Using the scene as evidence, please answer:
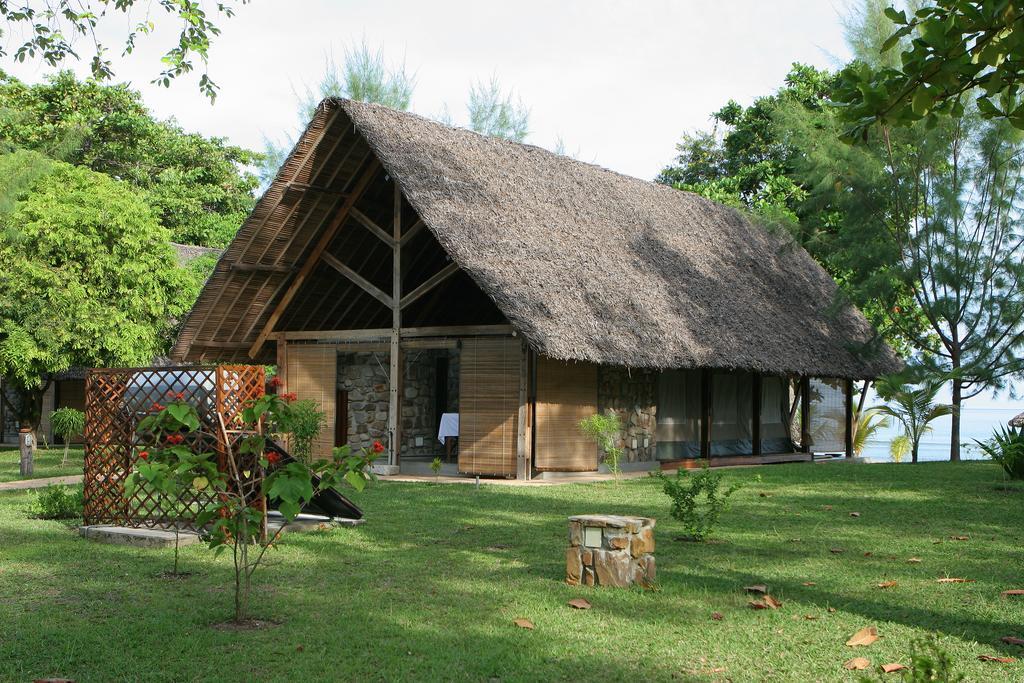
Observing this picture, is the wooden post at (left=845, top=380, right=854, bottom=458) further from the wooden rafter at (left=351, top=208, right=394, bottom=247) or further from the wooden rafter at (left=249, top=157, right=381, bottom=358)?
the wooden rafter at (left=249, top=157, right=381, bottom=358)

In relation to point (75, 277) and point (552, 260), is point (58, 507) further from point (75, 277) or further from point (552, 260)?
point (75, 277)

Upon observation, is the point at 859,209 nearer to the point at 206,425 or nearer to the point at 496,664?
the point at 206,425

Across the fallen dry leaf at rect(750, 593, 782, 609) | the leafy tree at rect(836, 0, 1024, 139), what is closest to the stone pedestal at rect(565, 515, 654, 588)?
the fallen dry leaf at rect(750, 593, 782, 609)

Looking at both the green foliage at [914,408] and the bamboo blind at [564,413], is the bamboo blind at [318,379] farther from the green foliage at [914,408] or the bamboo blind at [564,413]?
the green foliage at [914,408]

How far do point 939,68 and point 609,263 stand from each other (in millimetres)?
10836

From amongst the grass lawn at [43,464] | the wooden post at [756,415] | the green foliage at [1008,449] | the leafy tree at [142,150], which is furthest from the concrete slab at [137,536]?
the leafy tree at [142,150]

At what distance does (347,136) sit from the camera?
1370 cm

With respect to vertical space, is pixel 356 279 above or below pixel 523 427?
above

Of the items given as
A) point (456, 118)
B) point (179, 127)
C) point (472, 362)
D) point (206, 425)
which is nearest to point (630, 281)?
point (472, 362)

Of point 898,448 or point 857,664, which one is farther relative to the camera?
point 898,448

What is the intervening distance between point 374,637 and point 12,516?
5.75m

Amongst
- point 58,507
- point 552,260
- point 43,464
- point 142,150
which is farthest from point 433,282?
point 142,150

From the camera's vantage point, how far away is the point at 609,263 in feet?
48.9

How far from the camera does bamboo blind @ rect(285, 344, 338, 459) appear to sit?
1530cm
